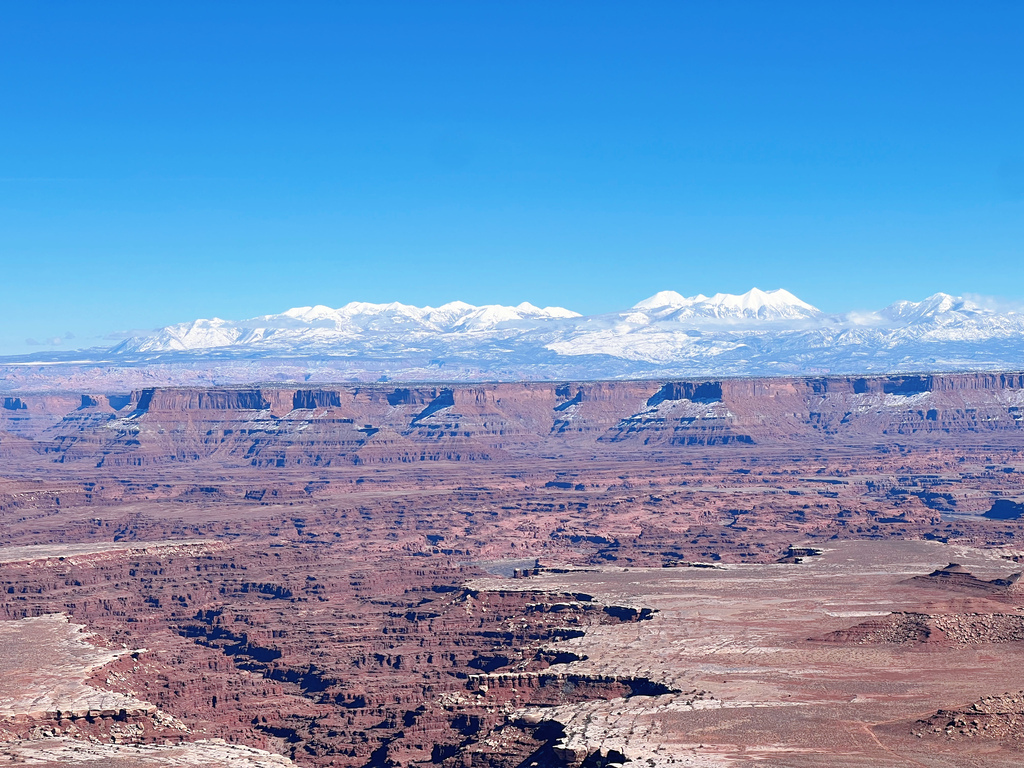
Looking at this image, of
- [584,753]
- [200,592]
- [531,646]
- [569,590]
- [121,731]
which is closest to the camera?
[584,753]

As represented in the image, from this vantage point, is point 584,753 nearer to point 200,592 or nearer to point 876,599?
point 876,599

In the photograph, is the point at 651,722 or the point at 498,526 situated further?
the point at 498,526

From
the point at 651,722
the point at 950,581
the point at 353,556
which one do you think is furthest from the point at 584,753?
the point at 353,556

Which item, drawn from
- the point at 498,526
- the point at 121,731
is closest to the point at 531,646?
the point at 121,731

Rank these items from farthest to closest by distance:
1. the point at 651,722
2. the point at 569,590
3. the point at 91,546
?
the point at 91,546 → the point at 569,590 → the point at 651,722

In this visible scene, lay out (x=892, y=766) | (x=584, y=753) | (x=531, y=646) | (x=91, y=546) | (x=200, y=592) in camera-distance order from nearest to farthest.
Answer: (x=892, y=766), (x=584, y=753), (x=531, y=646), (x=200, y=592), (x=91, y=546)

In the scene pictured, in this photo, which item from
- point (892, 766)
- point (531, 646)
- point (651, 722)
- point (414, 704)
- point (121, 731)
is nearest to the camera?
point (892, 766)

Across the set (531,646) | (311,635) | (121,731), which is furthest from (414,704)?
(311,635)

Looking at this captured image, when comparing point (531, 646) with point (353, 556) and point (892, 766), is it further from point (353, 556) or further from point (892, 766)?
point (353, 556)

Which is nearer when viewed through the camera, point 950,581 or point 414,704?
point 414,704
